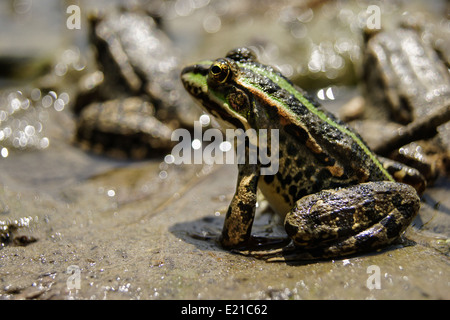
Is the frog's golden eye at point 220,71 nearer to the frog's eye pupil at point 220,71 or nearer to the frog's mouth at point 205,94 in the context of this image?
the frog's eye pupil at point 220,71

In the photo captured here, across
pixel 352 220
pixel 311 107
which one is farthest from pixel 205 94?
pixel 352 220

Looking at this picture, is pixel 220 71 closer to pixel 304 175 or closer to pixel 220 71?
pixel 220 71

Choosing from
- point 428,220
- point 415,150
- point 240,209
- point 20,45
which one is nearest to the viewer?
point 240,209

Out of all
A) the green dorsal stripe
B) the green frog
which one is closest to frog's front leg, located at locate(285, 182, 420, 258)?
the green frog

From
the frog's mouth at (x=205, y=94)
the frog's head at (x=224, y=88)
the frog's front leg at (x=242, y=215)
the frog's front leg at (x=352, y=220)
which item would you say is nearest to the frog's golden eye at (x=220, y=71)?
the frog's head at (x=224, y=88)

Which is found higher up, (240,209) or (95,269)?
(240,209)
